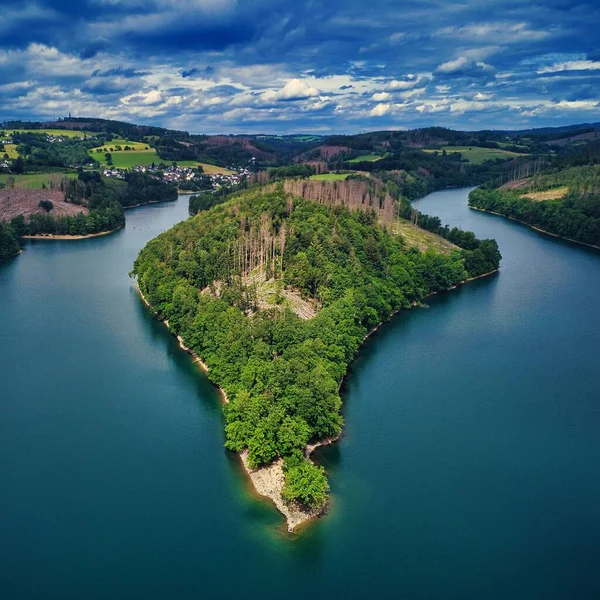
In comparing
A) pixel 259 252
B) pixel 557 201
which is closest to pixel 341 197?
pixel 259 252

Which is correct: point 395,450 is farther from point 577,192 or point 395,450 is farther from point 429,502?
point 577,192

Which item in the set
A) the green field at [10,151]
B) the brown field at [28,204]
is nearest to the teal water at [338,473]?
the brown field at [28,204]

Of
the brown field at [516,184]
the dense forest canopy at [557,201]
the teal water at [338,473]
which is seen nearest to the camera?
the teal water at [338,473]

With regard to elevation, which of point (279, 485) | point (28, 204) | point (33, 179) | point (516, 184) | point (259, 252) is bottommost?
point (279, 485)

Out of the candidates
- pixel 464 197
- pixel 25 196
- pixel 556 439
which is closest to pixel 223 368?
pixel 556 439

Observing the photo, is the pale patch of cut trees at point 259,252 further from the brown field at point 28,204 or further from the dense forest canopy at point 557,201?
the brown field at point 28,204

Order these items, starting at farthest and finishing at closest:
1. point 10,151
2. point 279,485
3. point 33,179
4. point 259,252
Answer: point 10,151 → point 33,179 → point 259,252 → point 279,485

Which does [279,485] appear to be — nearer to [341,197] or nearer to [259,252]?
[259,252]
